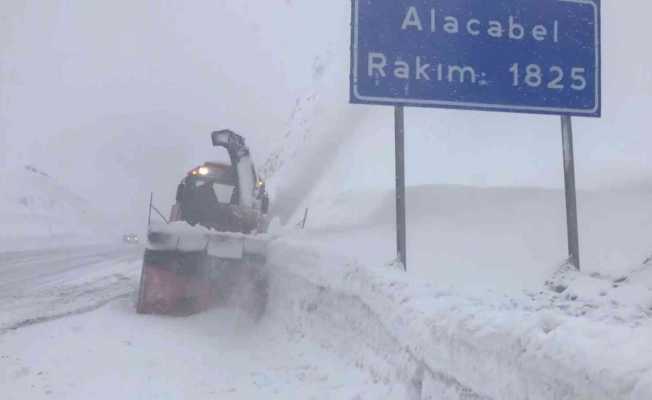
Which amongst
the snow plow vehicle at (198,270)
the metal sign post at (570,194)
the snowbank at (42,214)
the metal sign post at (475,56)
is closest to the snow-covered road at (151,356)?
the snow plow vehicle at (198,270)

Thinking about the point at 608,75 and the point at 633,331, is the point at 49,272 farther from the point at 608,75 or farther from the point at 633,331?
the point at 633,331

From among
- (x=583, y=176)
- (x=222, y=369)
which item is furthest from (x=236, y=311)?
(x=583, y=176)

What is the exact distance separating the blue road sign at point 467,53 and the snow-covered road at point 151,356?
2957mm

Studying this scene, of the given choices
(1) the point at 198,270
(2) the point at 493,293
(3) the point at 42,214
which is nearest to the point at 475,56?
(2) the point at 493,293

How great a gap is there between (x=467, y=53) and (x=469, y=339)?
3412 mm

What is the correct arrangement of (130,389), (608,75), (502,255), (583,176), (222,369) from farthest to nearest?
(608,75)
(583,176)
(502,255)
(222,369)
(130,389)

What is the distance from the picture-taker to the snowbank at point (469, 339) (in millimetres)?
3684

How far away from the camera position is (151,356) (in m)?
8.53

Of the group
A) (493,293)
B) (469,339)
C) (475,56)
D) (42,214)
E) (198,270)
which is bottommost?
(469,339)

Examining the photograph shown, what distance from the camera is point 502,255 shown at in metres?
9.31

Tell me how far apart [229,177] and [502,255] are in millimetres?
6718

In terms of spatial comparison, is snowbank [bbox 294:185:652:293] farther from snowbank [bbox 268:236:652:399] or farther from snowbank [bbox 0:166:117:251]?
snowbank [bbox 0:166:117:251]

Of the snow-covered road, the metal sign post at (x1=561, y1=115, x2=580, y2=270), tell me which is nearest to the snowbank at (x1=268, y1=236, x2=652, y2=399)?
the snow-covered road

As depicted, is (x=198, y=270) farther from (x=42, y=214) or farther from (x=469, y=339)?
(x=42, y=214)
